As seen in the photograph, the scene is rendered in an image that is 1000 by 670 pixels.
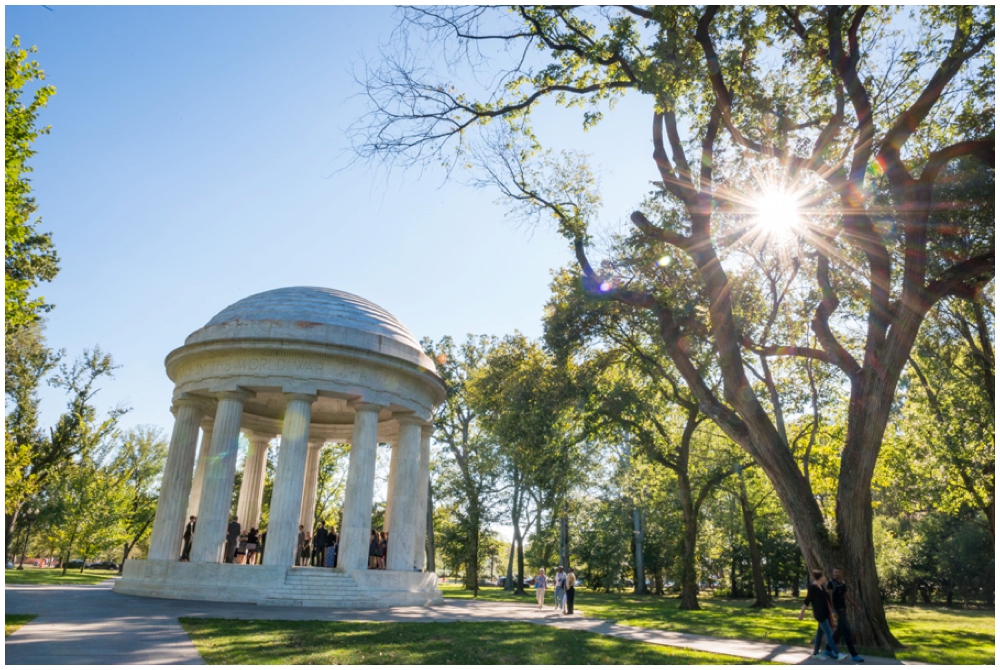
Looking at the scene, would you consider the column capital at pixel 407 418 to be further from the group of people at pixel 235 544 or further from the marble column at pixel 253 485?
the marble column at pixel 253 485

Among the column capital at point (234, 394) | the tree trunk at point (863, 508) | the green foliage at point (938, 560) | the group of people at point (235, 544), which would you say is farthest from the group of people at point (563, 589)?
the green foliage at point (938, 560)

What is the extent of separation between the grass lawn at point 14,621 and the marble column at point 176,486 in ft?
27.0

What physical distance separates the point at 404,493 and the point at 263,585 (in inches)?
233

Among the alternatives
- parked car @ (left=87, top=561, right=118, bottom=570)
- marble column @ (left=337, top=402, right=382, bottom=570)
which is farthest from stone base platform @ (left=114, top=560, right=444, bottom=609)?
parked car @ (left=87, top=561, right=118, bottom=570)

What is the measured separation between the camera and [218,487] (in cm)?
2031

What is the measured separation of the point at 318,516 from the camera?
5066cm

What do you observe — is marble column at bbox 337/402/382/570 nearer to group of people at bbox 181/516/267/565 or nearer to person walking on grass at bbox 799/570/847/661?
group of people at bbox 181/516/267/565

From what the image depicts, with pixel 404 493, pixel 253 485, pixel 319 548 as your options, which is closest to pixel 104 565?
pixel 253 485

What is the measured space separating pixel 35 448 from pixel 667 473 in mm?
40658

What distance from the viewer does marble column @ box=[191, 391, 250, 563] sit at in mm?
19828

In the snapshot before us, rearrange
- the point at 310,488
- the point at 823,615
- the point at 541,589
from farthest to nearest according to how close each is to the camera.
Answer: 1. the point at 310,488
2. the point at 541,589
3. the point at 823,615

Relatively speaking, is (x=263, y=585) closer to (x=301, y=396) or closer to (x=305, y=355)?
(x=301, y=396)

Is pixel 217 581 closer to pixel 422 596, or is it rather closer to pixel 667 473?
pixel 422 596

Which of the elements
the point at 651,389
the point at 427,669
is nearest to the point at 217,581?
the point at 427,669
